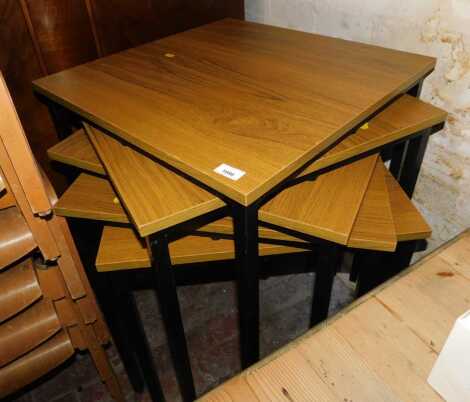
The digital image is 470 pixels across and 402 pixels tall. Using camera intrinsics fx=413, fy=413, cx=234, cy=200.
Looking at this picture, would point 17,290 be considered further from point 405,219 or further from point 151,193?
point 405,219

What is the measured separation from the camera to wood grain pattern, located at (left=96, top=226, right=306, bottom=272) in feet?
3.45

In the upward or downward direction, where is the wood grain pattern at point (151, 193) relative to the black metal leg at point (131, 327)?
upward

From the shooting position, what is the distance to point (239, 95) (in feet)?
3.67

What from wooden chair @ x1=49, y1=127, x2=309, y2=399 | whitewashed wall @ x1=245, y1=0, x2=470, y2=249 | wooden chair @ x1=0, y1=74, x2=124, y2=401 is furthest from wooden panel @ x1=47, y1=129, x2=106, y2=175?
whitewashed wall @ x1=245, y1=0, x2=470, y2=249

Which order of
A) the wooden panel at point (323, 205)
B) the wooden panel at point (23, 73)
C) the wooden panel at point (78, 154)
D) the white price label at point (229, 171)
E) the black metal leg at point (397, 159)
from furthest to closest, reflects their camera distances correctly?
the black metal leg at point (397, 159)
the wooden panel at point (23, 73)
the wooden panel at point (78, 154)
the wooden panel at point (323, 205)
the white price label at point (229, 171)

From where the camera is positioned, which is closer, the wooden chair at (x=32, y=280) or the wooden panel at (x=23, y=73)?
the wooden chair at (x=32, y=280)

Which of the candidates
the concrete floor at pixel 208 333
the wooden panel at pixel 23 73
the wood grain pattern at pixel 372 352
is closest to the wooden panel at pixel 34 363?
the concrete floor at pixel 208 333

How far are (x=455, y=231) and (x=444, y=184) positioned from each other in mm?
172

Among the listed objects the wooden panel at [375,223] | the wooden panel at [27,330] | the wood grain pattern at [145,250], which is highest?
the wooden panel at [375,223]

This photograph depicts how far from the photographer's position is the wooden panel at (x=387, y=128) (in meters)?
1.01

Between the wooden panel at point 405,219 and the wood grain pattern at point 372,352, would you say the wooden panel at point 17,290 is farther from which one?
the wooden panel at point 405,219

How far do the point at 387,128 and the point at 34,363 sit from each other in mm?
1186

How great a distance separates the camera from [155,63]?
1362 mm

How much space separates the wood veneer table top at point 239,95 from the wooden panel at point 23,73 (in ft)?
0.37
